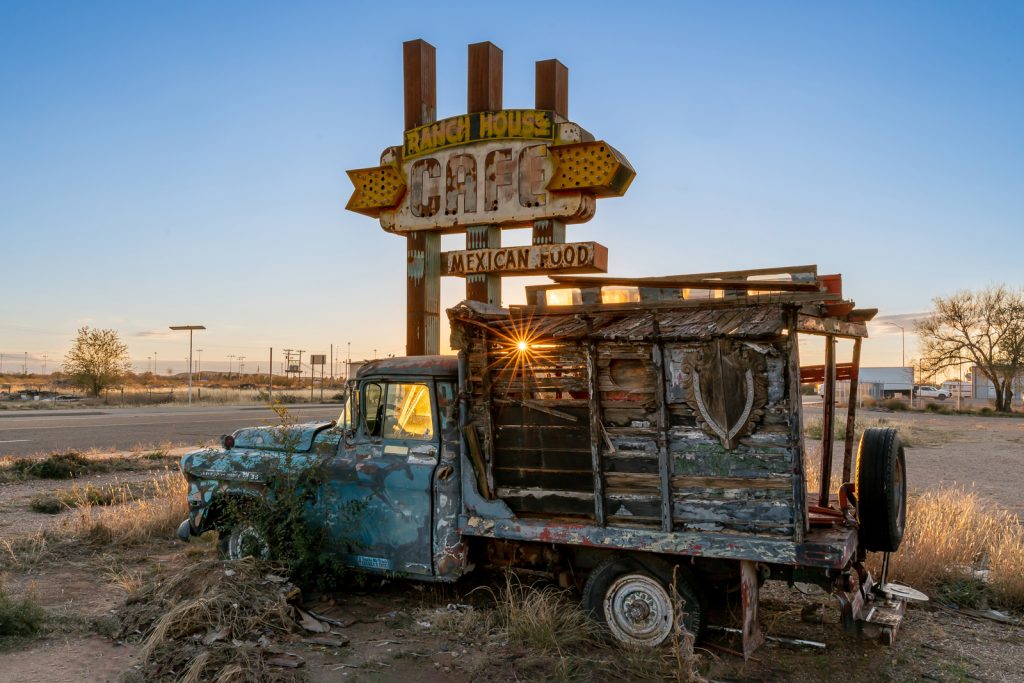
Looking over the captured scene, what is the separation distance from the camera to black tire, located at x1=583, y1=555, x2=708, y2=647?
5.25 meters

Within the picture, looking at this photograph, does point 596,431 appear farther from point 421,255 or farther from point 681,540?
point 421,255

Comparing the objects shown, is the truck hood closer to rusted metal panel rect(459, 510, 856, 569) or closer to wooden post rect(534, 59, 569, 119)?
rusted metal panel rect(459, 510, 856, 569)

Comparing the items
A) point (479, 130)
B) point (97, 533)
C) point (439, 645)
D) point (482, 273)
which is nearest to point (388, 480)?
point (439, 645)

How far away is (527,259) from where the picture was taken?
974 cm

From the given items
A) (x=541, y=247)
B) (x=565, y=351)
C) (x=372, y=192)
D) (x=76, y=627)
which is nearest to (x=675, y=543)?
(x=565, y=351)

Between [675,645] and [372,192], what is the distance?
297 inches

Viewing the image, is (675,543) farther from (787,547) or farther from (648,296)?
(648,296)

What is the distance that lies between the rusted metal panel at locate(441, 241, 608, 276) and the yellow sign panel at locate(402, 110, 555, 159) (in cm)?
119

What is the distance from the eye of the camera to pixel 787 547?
15.7 ft

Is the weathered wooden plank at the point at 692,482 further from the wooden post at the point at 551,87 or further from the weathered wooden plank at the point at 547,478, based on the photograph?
the wooden post at the point at 551,87

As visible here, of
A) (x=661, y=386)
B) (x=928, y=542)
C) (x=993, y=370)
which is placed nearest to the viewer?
(x=661, y=386)

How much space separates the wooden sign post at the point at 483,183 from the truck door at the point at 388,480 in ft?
12.6

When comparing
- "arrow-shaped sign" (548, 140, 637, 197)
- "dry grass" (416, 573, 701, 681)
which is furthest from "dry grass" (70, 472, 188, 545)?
"arrow-shaped sign" (548, 140, 637, 197)

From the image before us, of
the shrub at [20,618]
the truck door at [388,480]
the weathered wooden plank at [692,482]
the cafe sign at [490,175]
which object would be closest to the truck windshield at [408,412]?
the truck door at [388,480]
